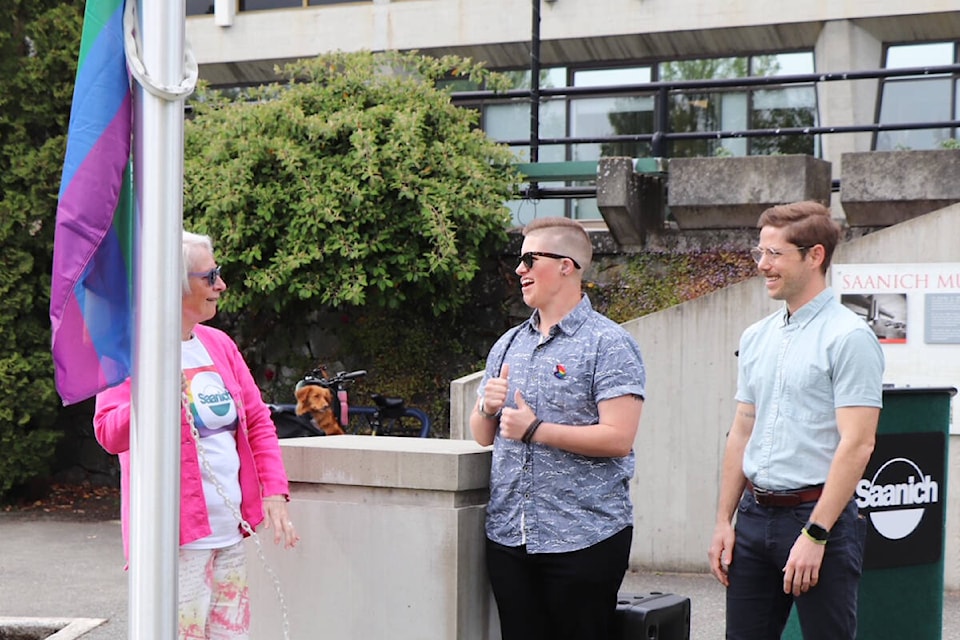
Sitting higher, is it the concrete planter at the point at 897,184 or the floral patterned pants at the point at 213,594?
the concrete planter at the point at 897,184

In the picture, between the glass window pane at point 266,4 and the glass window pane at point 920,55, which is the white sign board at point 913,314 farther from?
the glass window pane at point 266,4

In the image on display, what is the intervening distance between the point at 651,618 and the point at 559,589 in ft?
1.45

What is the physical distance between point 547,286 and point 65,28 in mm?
8118

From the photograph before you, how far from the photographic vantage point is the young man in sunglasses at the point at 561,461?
401cm

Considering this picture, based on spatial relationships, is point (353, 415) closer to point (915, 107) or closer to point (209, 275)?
point (209, 275)

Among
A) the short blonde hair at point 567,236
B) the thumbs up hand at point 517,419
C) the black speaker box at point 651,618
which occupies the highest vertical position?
the short blonde hair at point 567,236

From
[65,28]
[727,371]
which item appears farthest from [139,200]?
Answer: [65,28]

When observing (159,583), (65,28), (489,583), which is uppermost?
(65,28)

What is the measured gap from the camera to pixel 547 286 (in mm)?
4234

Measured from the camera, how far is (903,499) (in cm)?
499

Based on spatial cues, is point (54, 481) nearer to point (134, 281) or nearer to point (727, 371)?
point (727, 371)

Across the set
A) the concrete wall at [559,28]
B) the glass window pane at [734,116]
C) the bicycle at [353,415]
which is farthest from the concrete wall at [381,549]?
the concrete wall at [559,28]

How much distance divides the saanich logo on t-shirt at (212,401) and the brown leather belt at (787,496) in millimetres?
1709

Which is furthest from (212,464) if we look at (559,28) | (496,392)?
(559,28)
